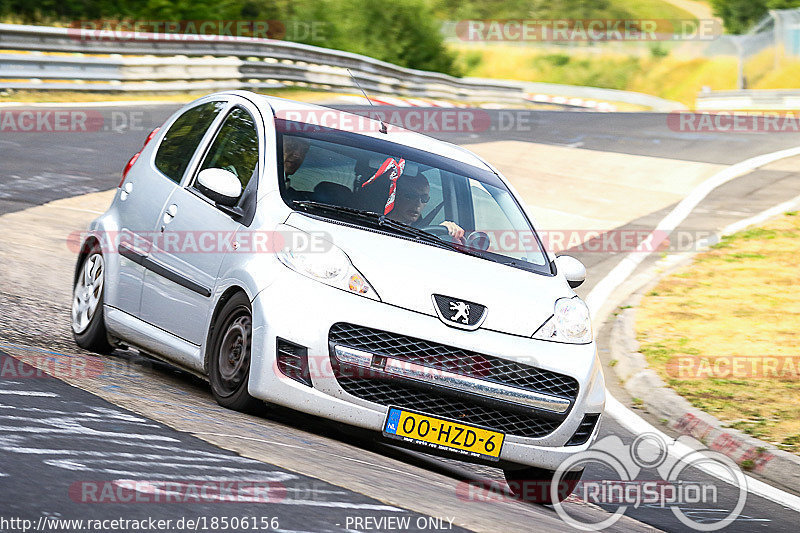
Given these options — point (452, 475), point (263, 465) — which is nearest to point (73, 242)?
point (452, 475)

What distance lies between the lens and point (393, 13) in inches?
1972

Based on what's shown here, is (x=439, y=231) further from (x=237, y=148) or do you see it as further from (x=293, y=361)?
(x=293, y=361)

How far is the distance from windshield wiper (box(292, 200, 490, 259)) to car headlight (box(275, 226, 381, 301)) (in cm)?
47

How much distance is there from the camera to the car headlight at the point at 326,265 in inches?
222

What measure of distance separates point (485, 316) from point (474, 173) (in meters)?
1.77

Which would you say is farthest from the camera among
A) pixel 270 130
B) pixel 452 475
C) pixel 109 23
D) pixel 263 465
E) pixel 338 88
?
pixel 109 23

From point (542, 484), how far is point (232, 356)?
5.67 feet

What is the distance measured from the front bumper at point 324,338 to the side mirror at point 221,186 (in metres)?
0.79

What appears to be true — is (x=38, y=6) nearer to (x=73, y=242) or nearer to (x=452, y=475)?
(x=73, y=242)

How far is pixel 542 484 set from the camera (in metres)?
6.05
